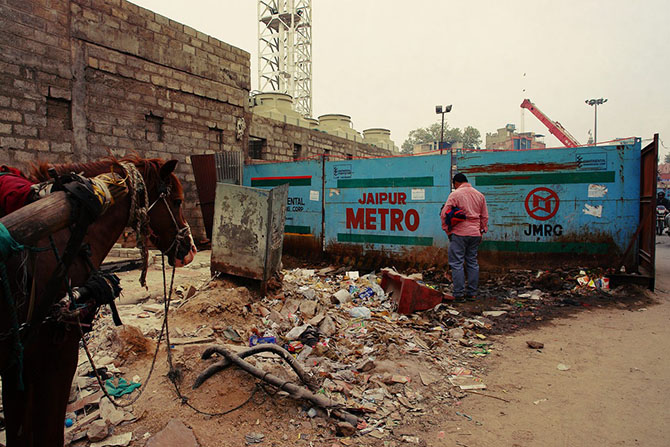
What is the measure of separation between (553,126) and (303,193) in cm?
2506

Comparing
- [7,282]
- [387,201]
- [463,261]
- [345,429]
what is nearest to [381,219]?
[387,201]

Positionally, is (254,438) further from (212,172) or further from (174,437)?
(212,172)

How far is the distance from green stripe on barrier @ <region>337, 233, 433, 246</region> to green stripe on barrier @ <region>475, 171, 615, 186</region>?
1395 millimetres

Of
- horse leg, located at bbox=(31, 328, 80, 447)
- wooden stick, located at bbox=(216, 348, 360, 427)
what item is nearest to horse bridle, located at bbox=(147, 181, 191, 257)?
horse leg, located at bbox=(31, 328, 80, 447)

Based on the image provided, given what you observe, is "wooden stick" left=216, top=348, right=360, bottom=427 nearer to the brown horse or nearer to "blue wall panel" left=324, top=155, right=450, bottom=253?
the brown horse

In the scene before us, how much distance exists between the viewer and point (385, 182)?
7551 mm

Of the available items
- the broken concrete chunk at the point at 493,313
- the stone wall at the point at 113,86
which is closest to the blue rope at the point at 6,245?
the broken concrete chunk at the point at 493,313

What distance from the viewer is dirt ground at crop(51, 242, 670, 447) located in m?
2.59

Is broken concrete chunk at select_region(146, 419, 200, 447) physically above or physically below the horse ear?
below

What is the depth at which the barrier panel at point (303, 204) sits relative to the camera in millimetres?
8312

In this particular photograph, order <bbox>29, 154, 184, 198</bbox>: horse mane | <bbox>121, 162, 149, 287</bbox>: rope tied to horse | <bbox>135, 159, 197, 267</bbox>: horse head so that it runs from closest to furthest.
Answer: <bbox>29, 154, 184, 198</bbox>: horse mane → <bbox>121, 162, 149, 287</bbox>: rope tied to horse → <bbox>135, 159, 197, 267</bbox>: horse head

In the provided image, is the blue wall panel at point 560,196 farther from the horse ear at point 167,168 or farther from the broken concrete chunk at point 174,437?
the broken concrete chunk at point 174,437

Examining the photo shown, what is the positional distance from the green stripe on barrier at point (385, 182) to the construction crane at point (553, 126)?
80.3 ft

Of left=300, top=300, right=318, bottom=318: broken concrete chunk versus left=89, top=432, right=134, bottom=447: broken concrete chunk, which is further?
left=300, top=300, right=318, bottom=318: broken concrete chunk
